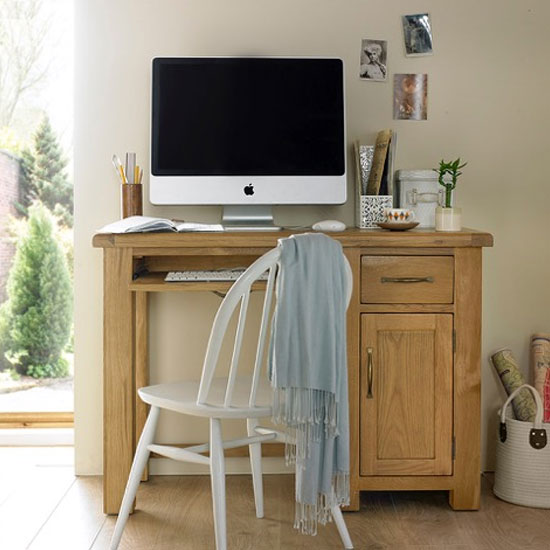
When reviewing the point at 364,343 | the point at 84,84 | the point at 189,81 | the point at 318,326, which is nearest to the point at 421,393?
the point at 364,343

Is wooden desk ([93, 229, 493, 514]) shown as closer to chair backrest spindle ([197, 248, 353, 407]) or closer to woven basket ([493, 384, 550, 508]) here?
woven basket ([493, 384, 550, 508])

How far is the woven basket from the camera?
2861 mm

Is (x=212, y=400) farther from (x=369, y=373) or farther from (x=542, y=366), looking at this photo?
(x=542, y=366)

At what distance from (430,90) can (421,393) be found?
1087 mm

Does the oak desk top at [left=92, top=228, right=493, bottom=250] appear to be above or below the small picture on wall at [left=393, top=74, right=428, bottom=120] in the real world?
below

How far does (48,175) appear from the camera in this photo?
3.52 meters

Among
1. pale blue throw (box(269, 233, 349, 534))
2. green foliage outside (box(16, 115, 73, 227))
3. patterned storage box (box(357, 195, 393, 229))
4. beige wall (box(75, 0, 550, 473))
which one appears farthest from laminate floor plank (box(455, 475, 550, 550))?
green foliage outside (box(16, 115, 73, 227))

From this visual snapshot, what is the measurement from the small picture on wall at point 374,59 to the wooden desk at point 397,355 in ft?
2.20

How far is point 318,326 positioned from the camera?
2.28 metres

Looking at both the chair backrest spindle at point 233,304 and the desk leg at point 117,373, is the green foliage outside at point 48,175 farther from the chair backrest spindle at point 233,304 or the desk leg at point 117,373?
the chair backrest spindle at point 233,304

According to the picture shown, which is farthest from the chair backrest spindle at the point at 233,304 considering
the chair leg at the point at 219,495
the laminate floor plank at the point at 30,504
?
the laminate floor plank at the point at 30,504

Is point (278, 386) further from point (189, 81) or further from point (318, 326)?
point (189, 81)

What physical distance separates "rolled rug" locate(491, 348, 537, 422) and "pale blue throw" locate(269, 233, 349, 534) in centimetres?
87

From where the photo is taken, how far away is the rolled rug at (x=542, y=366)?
294cm
